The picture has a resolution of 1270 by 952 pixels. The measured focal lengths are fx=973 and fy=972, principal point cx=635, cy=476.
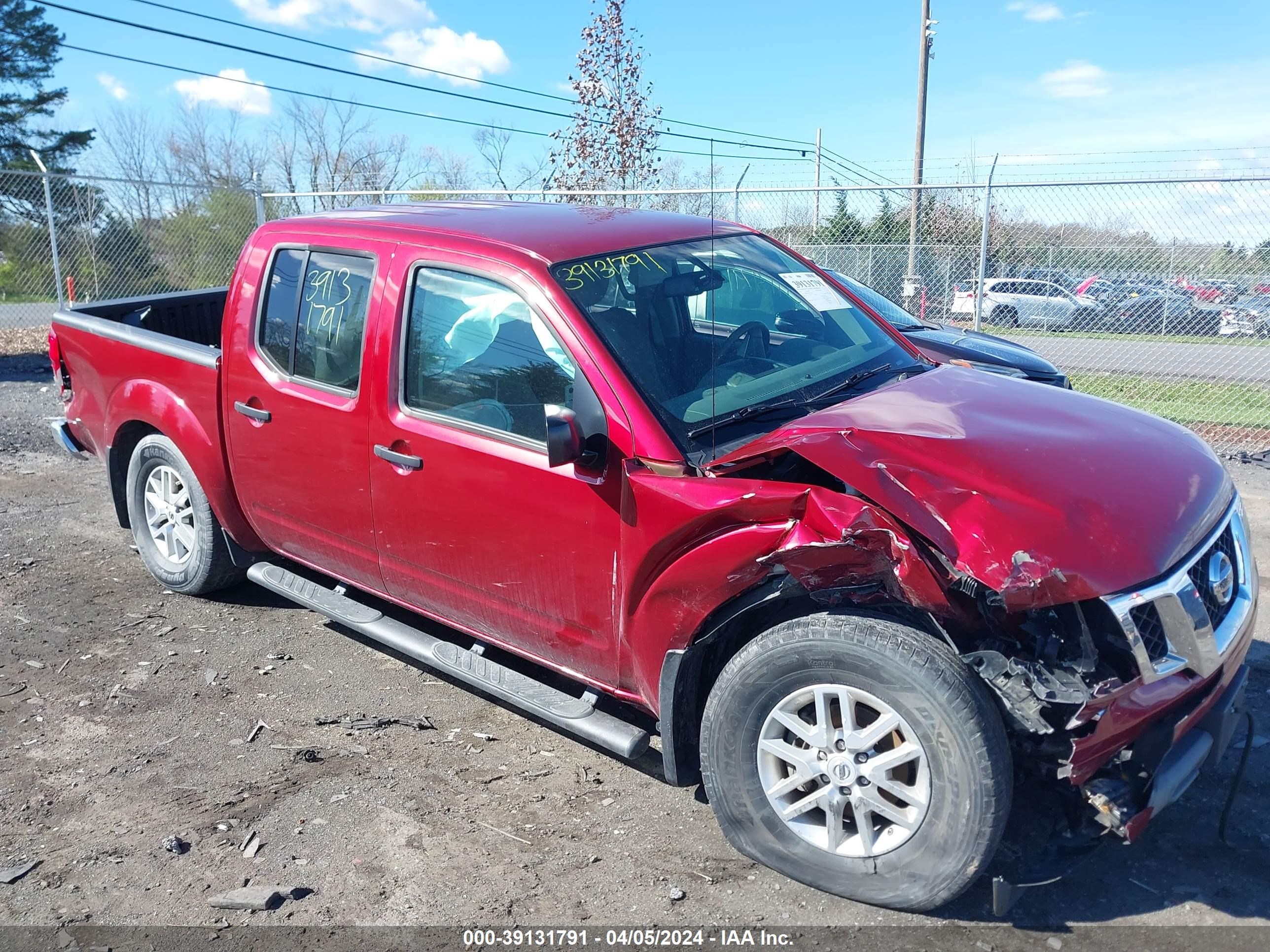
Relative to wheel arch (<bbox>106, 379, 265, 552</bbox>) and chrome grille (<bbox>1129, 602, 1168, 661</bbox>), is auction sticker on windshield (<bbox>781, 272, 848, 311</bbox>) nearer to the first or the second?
chrome grille (<bbox>1129, 602, 1168, 661</bbox>)

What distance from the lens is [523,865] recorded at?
308cm

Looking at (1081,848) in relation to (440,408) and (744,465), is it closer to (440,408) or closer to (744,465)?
(744,465)

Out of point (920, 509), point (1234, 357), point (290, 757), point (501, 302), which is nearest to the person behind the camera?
point (920, 509)

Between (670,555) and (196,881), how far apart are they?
1.79 m

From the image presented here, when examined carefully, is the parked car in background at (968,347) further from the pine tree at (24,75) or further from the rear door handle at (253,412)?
the pine tree at (24,75)

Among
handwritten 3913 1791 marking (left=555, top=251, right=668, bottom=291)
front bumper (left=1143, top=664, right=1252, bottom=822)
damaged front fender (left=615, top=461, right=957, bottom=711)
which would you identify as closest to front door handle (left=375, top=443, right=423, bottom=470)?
handwritten 3913 1791 marking (left=555, top=251, right=668, bottom=291)

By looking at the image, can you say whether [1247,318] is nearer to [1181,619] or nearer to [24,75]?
[1181,619]

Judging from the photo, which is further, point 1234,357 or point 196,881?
point 1234,357

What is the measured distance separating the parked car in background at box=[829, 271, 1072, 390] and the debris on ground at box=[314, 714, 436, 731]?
164 inches

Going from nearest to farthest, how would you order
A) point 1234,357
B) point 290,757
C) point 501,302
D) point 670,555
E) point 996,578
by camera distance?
1. point 996,578
2. point 670,555
3. point 501,302
4. point 290,757
5. point 1234,357

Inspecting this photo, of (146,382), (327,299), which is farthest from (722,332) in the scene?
(146,382)

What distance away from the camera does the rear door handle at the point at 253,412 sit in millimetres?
4223

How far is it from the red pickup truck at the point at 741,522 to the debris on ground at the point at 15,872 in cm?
137

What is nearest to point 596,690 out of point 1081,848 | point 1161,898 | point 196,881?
point 196,881
